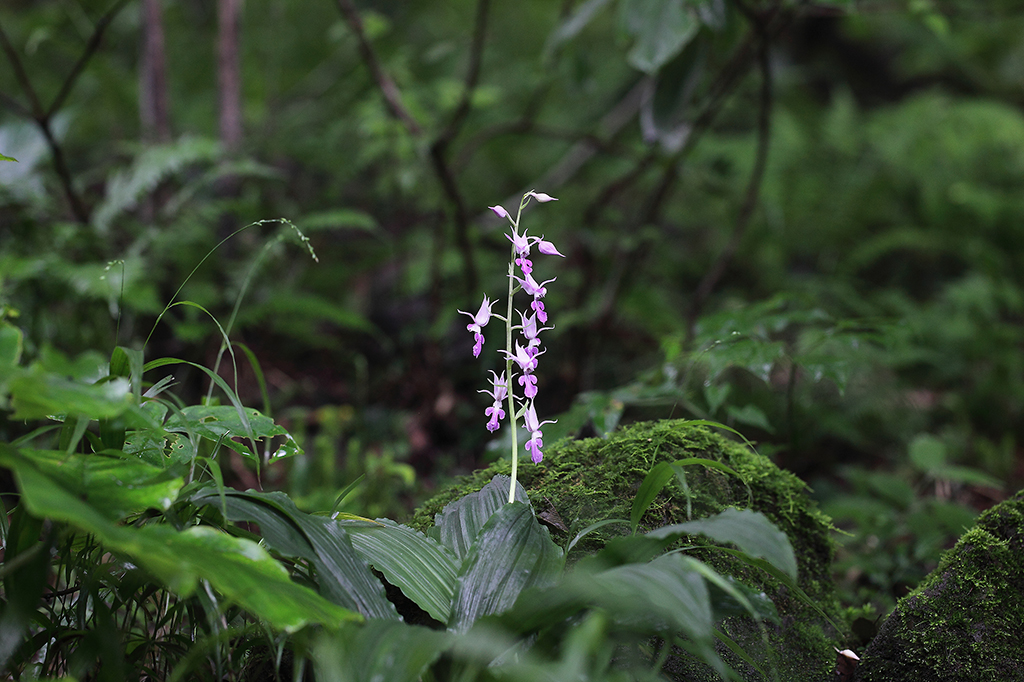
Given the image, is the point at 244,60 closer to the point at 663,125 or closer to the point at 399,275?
the point at 399,275

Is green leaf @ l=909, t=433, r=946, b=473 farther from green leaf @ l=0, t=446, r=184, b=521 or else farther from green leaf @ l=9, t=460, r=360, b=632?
green leaf @ l=0, t=446, r=184, b=521

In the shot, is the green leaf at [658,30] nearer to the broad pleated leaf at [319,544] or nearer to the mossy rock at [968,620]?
the mossy rock at [968,620]

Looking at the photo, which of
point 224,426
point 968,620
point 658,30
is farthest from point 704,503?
point 658,30

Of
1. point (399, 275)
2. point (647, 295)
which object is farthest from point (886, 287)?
point (399, 275)

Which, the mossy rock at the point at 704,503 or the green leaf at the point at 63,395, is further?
the mossy rock at the point at 704,503

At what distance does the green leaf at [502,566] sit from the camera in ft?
3.86

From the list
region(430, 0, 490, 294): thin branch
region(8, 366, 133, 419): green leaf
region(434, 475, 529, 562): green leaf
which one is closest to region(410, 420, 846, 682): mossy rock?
region(434, 475, 529, 562): green leaf

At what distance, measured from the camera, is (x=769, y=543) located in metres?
1.02

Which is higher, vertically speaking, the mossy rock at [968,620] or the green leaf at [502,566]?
the green leaf at [502,566]

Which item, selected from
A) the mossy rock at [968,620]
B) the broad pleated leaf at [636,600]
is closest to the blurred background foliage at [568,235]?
the mossy rock at [968,620]

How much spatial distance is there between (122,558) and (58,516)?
0.42 m

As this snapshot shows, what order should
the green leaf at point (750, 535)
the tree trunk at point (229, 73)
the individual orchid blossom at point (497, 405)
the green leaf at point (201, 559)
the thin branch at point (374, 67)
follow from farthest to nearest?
the tree trunk at point (229, 73)
the thin branch at point (374, 67)
the individual orchid blossom at point (497, 405)
the green leaf at point (750, 535)
the green leaf at point (201, 559)

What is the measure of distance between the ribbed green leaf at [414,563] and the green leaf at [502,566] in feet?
0.15

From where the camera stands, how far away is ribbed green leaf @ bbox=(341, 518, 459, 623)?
122 centimetres
